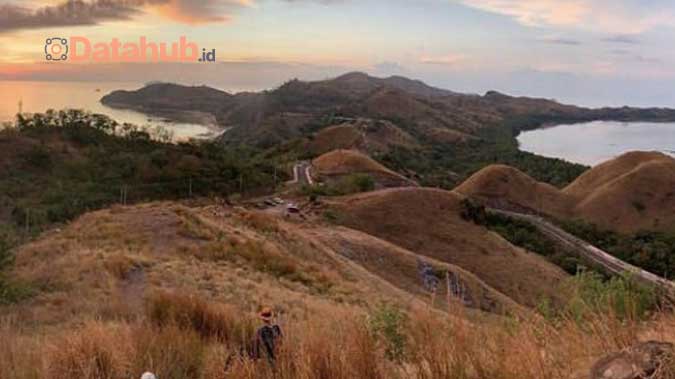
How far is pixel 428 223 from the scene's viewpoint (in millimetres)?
48469

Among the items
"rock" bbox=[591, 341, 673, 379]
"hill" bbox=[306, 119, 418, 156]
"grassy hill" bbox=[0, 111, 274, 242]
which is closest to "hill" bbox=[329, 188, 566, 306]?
"grassy hill" bbox=[0, 111, 274, 242]

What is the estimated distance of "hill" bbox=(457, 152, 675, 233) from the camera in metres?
68.3

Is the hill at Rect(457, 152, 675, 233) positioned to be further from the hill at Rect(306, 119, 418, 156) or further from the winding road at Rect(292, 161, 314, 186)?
the hill at Rect(306, 119, 418, 156)

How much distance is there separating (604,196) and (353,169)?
29.4 metres

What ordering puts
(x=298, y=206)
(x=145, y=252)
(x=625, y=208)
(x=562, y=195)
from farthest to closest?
(x=562, y=195) < (x=625, y=208) < (x=298, y=206) < (x=145, y=252)

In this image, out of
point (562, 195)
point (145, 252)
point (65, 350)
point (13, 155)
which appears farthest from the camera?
point (562, 195)

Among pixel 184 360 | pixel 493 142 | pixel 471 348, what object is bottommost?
Result: pixel 493 142

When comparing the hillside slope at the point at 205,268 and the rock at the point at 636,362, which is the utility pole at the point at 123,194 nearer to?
the hillside slope at the point at 205,268

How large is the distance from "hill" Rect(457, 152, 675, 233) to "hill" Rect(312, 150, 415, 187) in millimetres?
7986

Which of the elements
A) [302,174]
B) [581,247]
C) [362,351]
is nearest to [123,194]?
[302,174]

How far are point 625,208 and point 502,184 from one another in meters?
13.6

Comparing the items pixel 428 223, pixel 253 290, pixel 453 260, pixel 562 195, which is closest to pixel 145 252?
pixel 253 290

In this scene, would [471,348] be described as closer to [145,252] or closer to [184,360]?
[184,360]

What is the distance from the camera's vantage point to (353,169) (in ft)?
250
